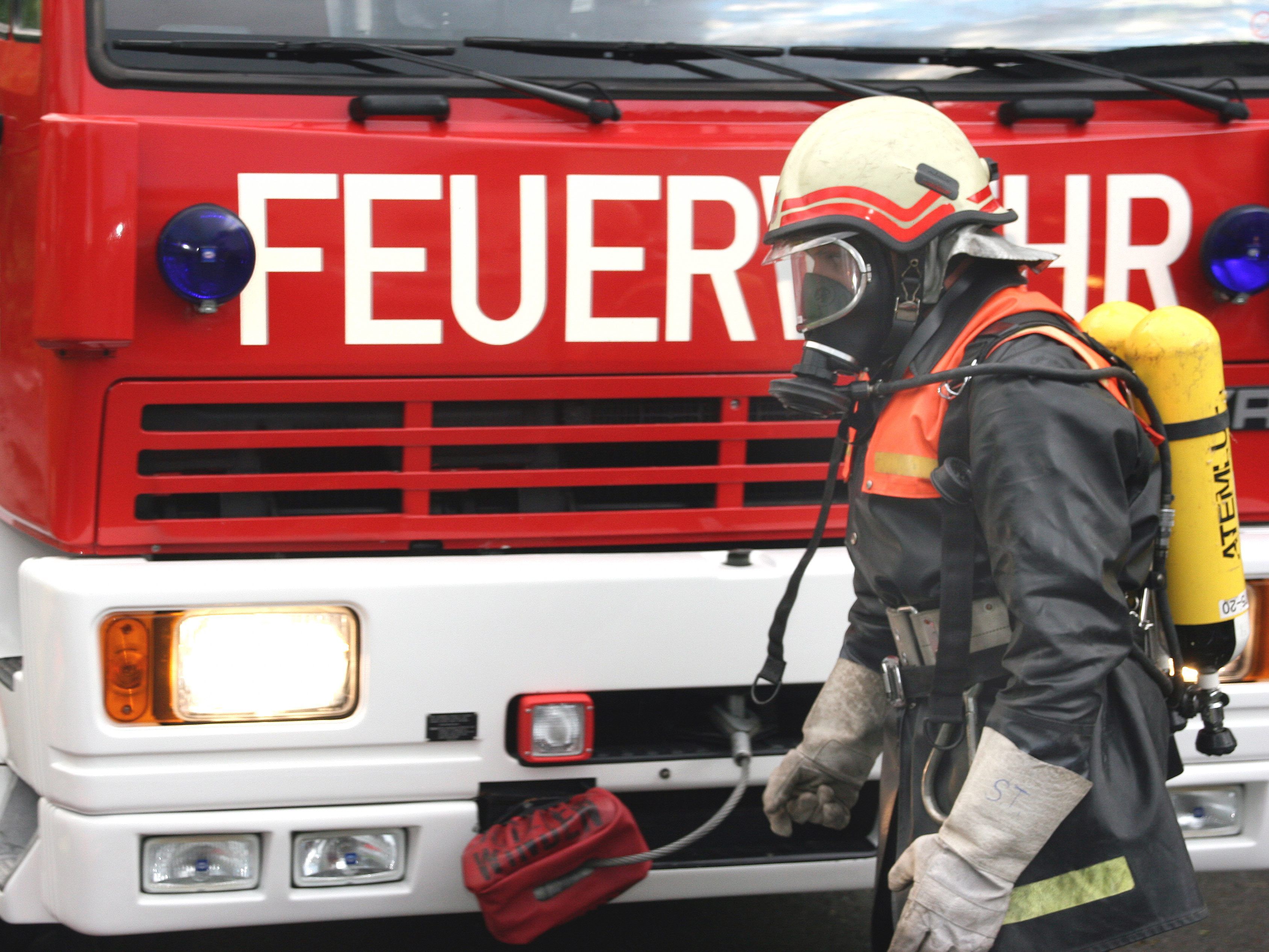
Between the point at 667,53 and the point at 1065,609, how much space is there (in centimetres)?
150

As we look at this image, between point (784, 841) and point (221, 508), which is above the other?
point (221, 508)

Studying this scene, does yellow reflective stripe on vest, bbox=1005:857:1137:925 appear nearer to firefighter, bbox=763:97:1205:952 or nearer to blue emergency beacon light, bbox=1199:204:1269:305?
firefighter, bbox=763:97:1205:952

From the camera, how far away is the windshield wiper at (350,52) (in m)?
2.60

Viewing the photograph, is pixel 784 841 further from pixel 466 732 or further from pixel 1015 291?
pixel 1015 291

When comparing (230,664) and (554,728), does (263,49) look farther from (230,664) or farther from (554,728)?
(554,728)

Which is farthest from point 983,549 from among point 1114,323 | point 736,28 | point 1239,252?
point 736,28

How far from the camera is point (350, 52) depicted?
104 inches

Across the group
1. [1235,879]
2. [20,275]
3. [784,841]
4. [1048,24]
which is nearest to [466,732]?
[784,841]

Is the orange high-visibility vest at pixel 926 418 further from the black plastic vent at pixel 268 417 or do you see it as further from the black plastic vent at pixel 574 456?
the black plastic vent at pixel 268 417

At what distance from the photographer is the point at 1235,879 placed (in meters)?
4.24

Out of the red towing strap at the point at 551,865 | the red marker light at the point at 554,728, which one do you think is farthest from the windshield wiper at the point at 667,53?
the red towing strap at the point at 551,865

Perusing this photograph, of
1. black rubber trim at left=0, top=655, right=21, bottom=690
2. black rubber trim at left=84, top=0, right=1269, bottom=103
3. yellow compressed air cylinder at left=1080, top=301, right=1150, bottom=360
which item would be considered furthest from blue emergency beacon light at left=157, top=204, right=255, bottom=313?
yellow compressed air cylinder at left=1080, top=301, right=1150, bottom=360

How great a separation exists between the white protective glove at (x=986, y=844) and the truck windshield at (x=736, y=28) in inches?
62.0

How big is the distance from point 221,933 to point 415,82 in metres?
2.26
